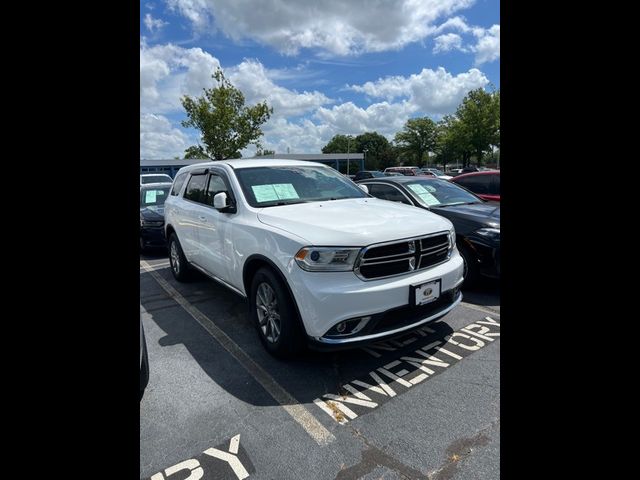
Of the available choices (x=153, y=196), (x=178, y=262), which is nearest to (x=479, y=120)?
(x=153, y=196)

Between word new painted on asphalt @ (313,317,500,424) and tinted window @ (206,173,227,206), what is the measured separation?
2436mm

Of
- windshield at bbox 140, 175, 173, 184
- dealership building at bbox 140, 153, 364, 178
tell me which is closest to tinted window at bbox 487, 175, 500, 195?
windshield at bbox 140, 175, 173, 184

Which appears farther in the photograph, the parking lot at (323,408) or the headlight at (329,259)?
the headlight at (329,259)

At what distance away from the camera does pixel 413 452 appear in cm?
228

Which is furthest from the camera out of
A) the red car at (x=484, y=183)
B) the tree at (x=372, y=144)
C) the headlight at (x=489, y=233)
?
the tree at (x=372, y=144)

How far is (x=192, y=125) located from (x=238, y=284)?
2557 cm

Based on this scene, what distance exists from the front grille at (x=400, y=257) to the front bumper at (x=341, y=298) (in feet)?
0.25

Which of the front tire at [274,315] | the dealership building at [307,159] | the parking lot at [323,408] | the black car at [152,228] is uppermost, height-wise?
the dealership building at [307,159]

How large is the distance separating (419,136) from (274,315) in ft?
223

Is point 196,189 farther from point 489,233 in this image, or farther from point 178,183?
point 489,233

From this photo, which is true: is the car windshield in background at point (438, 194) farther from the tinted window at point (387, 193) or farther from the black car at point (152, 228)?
the black car at point (152, 228)

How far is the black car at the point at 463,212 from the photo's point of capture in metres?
4.93

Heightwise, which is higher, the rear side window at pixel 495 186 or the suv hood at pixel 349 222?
the rear side window at pixel 495 186

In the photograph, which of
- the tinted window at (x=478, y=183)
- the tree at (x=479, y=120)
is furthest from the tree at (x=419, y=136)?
the tinted window at (x=478, y=183)
